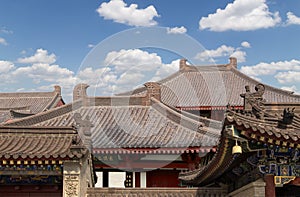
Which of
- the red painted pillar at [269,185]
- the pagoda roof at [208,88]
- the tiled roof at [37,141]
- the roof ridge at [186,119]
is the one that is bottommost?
the red painted pillar at [269,185]

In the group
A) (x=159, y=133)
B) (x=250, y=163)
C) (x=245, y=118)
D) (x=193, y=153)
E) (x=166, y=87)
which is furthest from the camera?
(x=166, y=87)

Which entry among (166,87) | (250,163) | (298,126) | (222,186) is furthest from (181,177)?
(166,87)

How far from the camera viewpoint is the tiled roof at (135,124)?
1659cm

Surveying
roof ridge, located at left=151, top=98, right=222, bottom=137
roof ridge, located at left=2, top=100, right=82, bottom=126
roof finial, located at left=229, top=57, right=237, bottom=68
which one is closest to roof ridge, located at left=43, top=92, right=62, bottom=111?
roof finial, located at left=229, top=57, right=237, bottom=68

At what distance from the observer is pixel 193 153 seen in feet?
53.9

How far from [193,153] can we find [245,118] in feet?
31.6

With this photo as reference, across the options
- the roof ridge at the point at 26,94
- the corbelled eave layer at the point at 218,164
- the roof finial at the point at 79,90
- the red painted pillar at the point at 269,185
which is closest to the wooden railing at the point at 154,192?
the corbelled eave layer at the point at 218,164

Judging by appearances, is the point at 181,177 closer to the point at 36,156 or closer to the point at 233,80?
the point at 36,156

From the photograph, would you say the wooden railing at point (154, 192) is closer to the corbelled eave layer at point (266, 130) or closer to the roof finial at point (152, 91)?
the corbelled eave layer at point (266, 130)

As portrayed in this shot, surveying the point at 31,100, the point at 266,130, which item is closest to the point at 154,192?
the point at 266,130

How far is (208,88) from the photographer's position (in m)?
32.7

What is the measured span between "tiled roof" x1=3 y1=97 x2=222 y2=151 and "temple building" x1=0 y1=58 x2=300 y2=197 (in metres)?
0.04

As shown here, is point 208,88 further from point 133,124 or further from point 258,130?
point 258,130

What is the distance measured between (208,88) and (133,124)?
48.1 ft
